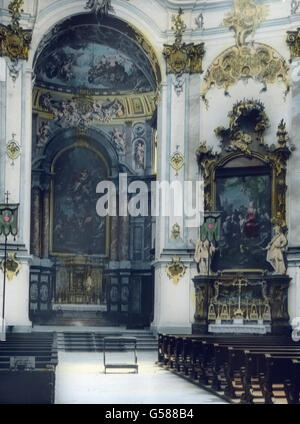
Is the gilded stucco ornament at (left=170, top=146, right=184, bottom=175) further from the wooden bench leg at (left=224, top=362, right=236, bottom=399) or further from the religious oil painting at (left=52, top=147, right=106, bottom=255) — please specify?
the wooden bench leg at (left=224, top=362, right=236, bottom=399)

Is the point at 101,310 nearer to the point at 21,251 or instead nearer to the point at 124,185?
the point at 124,185

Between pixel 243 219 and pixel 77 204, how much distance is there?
28.9 ft

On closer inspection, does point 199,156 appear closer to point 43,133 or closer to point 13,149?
point 13,149

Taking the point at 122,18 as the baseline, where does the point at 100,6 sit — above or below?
above

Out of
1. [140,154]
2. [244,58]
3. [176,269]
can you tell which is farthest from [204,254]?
[140,154]

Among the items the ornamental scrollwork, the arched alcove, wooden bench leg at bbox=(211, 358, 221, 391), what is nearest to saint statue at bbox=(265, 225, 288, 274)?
the arched alcove

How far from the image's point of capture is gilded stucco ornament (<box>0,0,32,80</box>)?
25531 mm

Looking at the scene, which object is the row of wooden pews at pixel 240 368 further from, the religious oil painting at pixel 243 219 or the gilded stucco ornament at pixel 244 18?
the gilded stucco ornament at pixel 244 18

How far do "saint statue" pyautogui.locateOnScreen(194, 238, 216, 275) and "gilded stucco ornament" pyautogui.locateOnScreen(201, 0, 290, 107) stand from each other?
14.2 ft

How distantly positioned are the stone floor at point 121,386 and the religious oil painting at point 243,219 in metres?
5.37

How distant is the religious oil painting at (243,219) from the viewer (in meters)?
25.1

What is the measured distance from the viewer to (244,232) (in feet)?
82.8

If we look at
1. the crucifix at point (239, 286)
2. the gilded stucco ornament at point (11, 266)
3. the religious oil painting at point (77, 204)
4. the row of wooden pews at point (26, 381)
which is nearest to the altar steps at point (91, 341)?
the gilded stucco ornament at point (11, 266)

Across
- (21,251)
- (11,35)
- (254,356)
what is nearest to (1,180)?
(21,251)
